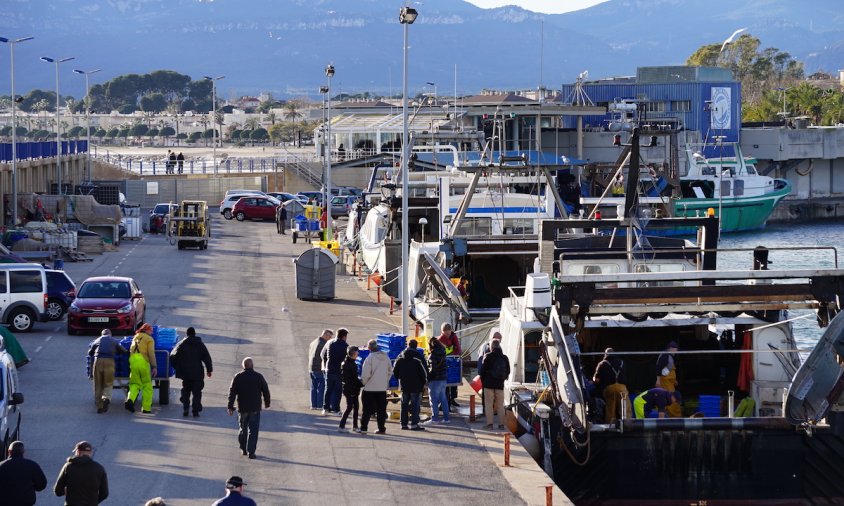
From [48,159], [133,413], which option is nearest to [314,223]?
[48,159]

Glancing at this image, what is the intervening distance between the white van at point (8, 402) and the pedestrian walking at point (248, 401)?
9.27ft

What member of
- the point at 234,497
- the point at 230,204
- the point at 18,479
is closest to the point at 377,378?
the point at 18,479

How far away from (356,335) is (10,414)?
13.3 m

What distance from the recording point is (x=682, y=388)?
22.5 m

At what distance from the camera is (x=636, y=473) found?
62.3 ft

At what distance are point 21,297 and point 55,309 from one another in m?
1.47

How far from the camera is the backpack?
21062mm

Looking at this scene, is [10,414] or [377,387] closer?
[10,414]

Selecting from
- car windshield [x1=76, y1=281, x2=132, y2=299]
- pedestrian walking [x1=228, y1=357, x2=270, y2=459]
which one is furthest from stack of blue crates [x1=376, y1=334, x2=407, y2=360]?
car windshield [x1=76, y1=281, x2=132, y2=299]

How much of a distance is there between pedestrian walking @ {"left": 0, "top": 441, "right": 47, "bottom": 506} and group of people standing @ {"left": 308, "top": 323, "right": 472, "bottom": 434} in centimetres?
684

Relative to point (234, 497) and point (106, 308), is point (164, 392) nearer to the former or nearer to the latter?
point (106, 308)

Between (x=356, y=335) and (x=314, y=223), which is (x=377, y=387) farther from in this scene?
(x=314, y=223)

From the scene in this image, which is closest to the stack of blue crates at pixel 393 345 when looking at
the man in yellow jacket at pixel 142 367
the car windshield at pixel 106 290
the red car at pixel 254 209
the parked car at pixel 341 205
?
the man in yellow jacket at pixel 142 367

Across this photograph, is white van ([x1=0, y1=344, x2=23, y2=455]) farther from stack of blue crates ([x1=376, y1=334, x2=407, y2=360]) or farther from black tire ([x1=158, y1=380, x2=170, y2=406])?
stack of blue crates ([x1=376, y1=334, x2=407, y2=360])
